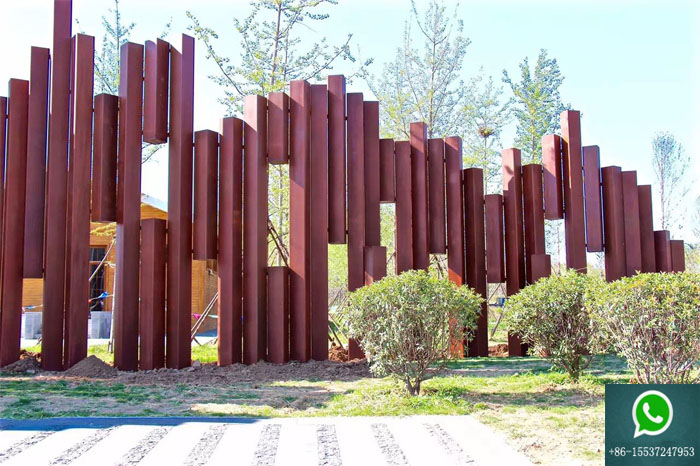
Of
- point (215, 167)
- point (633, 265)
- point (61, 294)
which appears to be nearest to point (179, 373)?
point (61, 294)

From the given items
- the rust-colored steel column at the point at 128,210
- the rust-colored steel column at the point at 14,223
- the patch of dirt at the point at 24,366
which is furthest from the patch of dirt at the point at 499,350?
the rust-colored steel column at the point at 14,223

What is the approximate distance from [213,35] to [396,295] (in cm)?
1175

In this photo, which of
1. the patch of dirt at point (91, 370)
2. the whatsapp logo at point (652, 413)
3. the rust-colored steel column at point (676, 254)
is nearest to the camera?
the whatsapp logo at point (652, 413)

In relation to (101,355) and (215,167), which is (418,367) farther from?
(101,355)

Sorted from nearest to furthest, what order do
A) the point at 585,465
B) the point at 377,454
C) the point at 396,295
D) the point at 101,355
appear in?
1. the point at 585,465
2. the point at 377,454
3. the point at 396,295
4. the point at 101,355

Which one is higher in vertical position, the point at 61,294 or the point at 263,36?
the point at 263,36

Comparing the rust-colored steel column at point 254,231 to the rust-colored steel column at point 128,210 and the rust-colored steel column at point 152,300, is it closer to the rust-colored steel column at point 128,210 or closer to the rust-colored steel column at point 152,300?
the rust-colored steel column at point 152,300

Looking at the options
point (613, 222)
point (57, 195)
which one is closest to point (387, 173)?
point (613, 222)

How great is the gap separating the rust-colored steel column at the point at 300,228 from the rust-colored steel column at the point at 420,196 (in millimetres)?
1771

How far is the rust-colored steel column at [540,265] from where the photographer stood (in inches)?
397

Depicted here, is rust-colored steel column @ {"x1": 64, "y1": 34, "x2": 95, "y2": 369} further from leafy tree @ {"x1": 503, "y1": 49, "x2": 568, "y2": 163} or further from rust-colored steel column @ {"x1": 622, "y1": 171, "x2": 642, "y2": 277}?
leafy tree @ {"x1": 503, "y1": 49, "x2": 568, "y2": 163}

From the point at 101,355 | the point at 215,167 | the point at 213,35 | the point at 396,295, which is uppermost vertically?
the point at 213,35

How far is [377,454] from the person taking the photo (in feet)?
14.0

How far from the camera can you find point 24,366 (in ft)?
28.7
